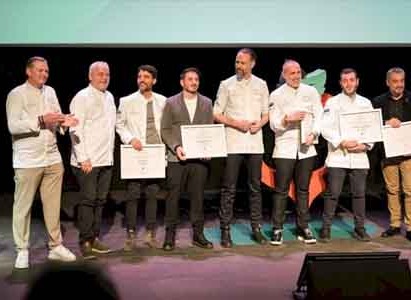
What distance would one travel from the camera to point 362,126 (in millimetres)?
5016

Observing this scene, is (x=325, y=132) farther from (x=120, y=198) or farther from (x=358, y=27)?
(x=120, y=198)

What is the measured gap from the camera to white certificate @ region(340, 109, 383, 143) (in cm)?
500

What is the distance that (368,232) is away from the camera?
559cm

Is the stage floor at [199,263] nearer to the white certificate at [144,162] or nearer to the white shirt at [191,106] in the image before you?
the white certificate at [144,162]

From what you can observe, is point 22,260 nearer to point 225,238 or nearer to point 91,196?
point 91,196

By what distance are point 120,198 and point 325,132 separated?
2258 millimetres

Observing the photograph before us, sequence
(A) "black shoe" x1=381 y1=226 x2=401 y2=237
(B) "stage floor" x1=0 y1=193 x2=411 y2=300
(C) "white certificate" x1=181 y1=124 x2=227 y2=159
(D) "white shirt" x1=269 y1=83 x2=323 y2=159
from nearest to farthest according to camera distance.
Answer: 1. (B) "stage floor" x1=0 y1=193 x2=411 y2=300
2. (C) "white certificate" x1=181 y1=124 x2=227 y2=159
3. (D) "white shirt" x1=269 y1=83 x2=323 y2=159
4. (A) "black shoe" x1=381 y1=226 x2=401 y2=237

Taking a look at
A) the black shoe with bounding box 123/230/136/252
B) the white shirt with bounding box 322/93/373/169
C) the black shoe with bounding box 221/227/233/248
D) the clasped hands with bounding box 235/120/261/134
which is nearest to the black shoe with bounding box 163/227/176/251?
the black shoe with bounding box 123/230/136/252

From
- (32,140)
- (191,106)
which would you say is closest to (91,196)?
(32,140)

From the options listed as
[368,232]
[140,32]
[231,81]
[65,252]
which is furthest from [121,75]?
[368,232]

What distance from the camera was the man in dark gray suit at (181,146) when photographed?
4.86 meters

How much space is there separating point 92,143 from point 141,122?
42 cm

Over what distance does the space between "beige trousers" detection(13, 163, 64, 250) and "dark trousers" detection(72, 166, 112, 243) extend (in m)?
0.20

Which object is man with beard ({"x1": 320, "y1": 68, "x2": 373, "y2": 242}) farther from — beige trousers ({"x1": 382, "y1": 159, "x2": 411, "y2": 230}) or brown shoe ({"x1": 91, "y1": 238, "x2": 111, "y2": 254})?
brown shoe ({"x1": 91, "y1": 238, "x2": 111, "y2": 254})
